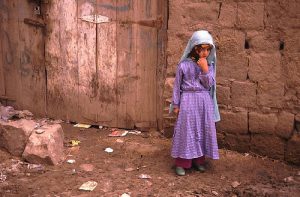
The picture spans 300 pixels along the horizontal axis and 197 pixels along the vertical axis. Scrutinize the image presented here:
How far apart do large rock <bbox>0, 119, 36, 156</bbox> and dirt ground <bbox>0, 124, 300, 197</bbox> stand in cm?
9

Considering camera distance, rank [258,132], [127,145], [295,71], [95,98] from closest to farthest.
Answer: [295,71] < [258,132] < [127,145] < [95,98]

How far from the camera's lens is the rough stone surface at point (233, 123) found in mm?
4309

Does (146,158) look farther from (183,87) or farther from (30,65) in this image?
(30,65)

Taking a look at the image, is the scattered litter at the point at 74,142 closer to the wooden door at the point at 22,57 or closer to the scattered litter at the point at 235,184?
the wooden door at the point at 22,57

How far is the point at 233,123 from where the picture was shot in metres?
4.36

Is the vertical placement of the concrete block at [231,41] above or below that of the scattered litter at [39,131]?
above

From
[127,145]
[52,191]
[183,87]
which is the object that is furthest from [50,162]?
[183,87]

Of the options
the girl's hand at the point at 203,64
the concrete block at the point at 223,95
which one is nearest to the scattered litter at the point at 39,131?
the girl's hand at the point at 203,64

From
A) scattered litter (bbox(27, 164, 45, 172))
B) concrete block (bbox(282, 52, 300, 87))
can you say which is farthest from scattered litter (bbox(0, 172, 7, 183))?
concrete block (bbox(282, 52, 300, 87))

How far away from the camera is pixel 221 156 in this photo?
4.37 metres

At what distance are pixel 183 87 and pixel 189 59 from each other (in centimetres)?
25

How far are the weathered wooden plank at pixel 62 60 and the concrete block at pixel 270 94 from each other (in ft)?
6.82

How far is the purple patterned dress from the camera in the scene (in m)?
3.84

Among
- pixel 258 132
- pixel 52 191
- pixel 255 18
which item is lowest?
pixel 52 191
